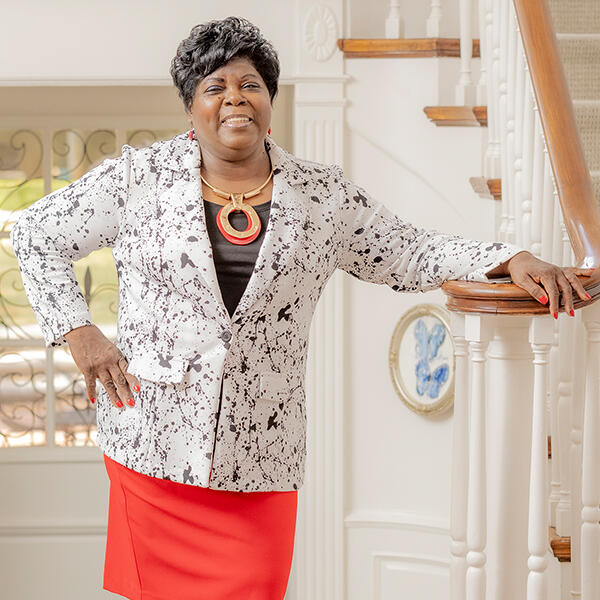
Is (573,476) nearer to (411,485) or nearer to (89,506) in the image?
(411,485)

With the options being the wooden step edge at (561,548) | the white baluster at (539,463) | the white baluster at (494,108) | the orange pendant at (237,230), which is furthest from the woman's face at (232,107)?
the wooden step edge at (561,548)

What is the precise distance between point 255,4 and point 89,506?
2.45 m

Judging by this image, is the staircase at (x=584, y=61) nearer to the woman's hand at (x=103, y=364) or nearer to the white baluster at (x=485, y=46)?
the white baluster at (x=485, y=46)

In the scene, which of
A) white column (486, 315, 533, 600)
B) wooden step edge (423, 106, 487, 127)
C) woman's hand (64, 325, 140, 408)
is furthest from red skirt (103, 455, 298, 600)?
wooden step edge (423, 106, 487, 127)

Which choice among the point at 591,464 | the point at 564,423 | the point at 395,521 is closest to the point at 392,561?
the point at 395,521

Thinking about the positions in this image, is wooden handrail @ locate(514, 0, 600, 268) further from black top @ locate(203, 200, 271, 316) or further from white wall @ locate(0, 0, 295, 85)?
white wall @ locate(0, 0, 295, 85)

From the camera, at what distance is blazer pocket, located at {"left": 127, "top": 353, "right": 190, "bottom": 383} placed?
5.81 ft

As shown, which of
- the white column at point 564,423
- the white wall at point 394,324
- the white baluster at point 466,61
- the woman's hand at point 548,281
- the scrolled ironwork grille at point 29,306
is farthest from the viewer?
the scrolled ironwork grille at point 29,306

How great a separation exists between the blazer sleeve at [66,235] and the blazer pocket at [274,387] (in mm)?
378

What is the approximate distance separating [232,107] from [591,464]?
3.17 feet

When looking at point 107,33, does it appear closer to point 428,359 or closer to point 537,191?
point 428,359

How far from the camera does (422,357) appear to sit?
11.9 ft

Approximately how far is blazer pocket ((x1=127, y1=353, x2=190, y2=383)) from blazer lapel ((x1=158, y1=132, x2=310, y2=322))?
13 cm

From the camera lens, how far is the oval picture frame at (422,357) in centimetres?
359
